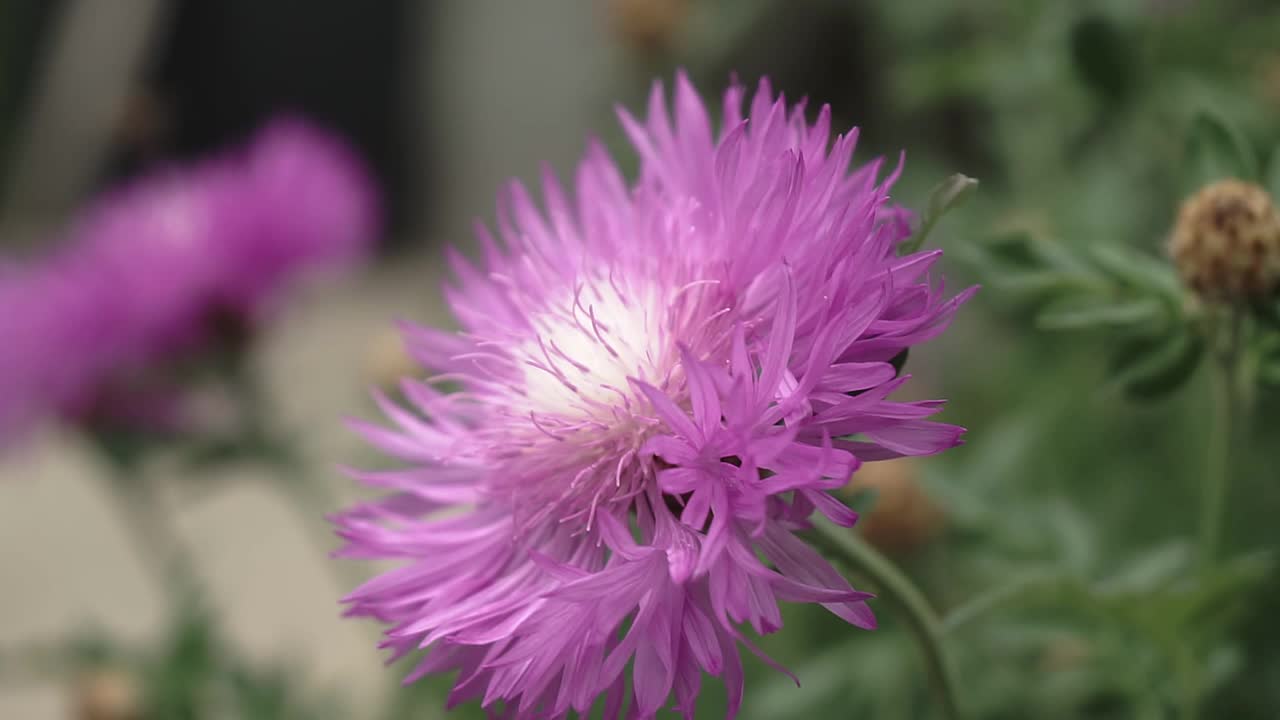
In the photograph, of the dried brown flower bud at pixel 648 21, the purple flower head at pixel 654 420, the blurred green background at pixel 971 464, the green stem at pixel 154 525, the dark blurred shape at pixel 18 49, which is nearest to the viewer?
the purple flower head at pixel 654 420

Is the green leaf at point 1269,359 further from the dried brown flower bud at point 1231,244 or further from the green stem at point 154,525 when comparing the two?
the green stem at point 154,525

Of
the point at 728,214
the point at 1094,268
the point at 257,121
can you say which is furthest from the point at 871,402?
the point at 257,121

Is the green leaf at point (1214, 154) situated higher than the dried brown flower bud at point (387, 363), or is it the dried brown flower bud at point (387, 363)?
the dried brown flower bud at point (387, 363)

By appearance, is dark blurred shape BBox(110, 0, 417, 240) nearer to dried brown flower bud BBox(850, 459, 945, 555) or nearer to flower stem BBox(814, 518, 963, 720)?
dried brown flower bud BBox(850, 459, 945, 555)

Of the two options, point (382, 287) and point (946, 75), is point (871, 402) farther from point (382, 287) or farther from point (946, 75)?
point (382, 287)

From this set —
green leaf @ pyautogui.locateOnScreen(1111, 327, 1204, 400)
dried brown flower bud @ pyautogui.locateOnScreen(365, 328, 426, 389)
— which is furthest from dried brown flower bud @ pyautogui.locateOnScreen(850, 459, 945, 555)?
dried brown flower bud @ pyautogui.locateOnScreen(365, 328, 426, 389)

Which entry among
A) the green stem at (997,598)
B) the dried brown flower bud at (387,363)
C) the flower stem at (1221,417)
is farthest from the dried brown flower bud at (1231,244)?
the dried brown flower bud at (387,363)

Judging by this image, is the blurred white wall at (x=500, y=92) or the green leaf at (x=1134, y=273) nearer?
the green leaf at (x=1134, y=273)
